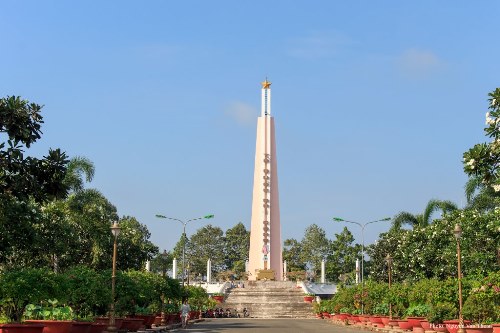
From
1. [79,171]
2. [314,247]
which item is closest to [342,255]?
[314,247]

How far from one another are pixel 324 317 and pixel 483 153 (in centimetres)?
4434

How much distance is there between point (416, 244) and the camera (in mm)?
50750

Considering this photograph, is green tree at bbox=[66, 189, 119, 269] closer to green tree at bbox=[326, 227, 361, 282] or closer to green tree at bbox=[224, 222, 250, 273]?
green tree at bbox=[326, 227, 361, 282]

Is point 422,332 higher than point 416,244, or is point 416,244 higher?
point 416,244

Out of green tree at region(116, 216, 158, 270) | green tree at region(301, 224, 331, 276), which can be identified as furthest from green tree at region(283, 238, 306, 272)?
green tree at region(116, 216, 158, 270)

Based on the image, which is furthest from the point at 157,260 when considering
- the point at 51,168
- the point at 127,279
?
the point at 51,168

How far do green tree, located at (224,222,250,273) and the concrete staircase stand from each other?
4373 cm

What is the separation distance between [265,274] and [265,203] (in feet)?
23.7

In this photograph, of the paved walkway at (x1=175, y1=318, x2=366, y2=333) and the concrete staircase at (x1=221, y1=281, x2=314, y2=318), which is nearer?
the paved walkway at (x1=175, y1=318, x2=366, y2=333)

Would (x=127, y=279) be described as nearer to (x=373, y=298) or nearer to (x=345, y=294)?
(x=373, y=298)

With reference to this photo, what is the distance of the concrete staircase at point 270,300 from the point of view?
65125 mm

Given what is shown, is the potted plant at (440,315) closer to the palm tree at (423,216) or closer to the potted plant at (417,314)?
the potted plant at (417,314)

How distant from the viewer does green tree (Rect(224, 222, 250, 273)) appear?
389 ft

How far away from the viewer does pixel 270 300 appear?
226 feet
